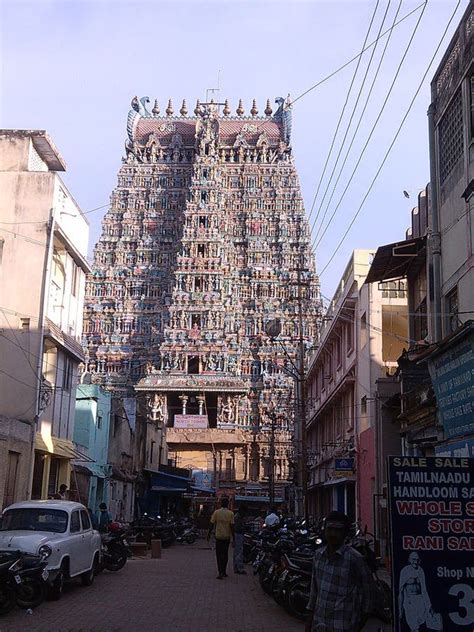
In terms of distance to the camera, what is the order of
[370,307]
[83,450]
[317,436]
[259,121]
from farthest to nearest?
1. [259,121]
2. [317,436]
3. [83,450]
4. [370,307]

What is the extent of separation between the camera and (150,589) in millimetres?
13148

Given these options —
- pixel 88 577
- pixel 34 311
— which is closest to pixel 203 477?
pixel 34 311

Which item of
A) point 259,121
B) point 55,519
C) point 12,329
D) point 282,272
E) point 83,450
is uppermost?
point 259,121

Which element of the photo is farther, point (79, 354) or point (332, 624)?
point (79, 354)

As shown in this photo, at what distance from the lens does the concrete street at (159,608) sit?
30.5 ft

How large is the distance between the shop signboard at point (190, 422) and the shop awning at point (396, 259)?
1557 inches

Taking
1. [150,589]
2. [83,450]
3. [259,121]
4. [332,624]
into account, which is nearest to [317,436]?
[83,450]

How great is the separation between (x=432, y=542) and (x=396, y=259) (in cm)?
1099

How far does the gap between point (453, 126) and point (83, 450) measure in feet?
61.6

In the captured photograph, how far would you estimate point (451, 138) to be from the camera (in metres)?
13.4

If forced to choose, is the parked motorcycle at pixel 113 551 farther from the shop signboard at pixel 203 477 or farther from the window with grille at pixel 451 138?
the shop signboard at pixel 203 477

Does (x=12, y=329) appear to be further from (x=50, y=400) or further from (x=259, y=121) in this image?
(x=259, y=121)

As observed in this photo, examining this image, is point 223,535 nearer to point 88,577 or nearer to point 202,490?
point 88,577

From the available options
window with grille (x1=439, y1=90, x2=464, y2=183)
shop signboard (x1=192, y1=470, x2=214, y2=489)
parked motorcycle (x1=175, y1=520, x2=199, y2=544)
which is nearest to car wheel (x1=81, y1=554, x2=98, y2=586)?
window with grille (x1=439, y1=90, x2=464, y2=183)
